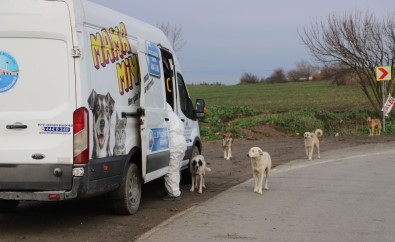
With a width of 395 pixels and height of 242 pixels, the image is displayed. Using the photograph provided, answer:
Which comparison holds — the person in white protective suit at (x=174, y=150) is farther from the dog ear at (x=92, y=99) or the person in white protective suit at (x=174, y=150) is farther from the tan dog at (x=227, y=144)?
the tan dog at (x=227, y=144)

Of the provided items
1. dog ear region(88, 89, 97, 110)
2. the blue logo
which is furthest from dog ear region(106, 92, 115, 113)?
the blue logo

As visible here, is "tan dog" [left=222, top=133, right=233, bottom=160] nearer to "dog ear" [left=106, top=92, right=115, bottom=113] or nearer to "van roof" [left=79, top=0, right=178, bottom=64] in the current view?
"van roof" [left=79, top=0, right=178, bottom=64]

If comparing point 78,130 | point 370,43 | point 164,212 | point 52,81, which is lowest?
point 164,212

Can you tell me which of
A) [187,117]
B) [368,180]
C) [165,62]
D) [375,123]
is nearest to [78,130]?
[165,62]

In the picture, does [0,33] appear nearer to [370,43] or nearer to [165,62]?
[165,62]

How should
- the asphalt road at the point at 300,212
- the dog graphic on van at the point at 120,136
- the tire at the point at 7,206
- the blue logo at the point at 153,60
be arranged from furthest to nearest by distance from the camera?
the blue logo at the point at 153,60 → the tire at the point at 7,206 → the dog graphic on van at the point at 120,136 → the asphalt road at the point at 300,212

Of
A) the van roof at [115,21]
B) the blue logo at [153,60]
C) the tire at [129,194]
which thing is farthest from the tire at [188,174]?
the tire at [129,194]

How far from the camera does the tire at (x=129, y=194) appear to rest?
7785 mm

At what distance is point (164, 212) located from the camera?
339 inches

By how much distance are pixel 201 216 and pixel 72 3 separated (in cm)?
345

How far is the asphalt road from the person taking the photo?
22.6 ft

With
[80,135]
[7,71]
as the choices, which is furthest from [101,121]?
[7,71]

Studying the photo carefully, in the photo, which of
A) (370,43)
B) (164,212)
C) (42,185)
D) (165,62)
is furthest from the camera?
(370,43)

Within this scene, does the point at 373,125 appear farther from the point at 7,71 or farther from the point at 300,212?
the point at 7,71
